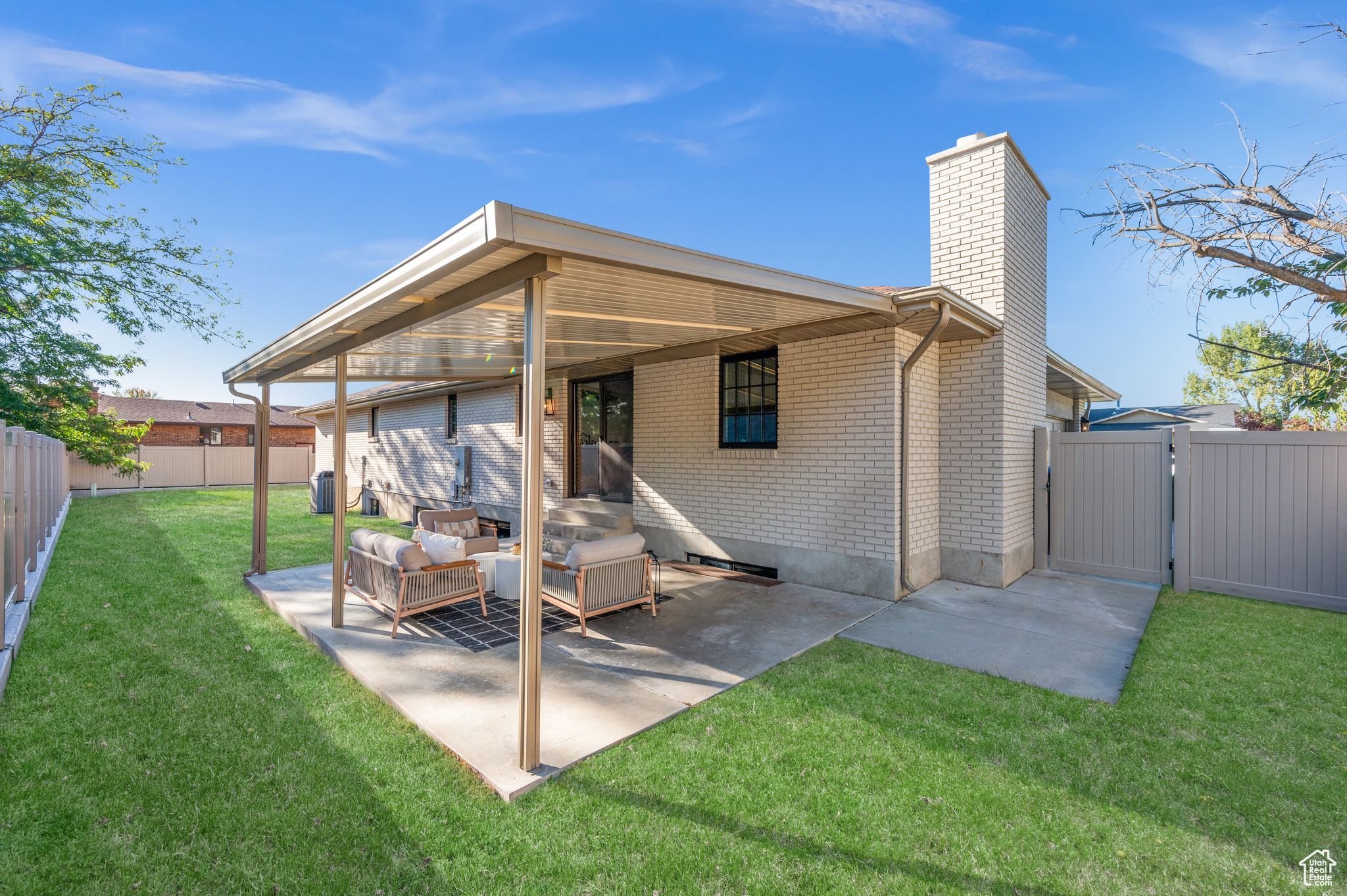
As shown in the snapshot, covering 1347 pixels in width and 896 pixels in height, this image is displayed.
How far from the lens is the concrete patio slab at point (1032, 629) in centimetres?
445

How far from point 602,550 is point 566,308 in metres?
2.30

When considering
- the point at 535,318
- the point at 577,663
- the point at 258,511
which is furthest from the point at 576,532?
the point at 535,318

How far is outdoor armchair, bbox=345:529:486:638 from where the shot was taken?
5.28 m

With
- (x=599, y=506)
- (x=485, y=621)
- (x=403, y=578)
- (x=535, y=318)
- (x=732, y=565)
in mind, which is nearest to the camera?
(x=535, y=318)

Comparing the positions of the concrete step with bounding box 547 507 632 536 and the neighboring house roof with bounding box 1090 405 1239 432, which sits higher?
the neighboring house roof with bounding box 1090 405 1239 432

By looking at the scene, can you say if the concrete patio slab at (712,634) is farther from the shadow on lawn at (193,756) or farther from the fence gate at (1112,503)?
the fence gate at (1112,503)

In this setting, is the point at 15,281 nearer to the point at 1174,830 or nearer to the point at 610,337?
the point at 610,337

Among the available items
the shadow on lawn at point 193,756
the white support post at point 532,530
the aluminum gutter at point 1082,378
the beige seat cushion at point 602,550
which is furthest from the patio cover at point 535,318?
the aluminum gutter at point 1082,378

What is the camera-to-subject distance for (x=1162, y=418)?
58.4 ft

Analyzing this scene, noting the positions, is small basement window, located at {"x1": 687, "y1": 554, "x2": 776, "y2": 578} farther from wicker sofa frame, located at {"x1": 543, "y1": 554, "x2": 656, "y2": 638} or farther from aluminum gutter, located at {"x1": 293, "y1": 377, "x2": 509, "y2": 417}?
aluminum gutter, located at {"x1": 293, "y1": 377, "x2": 509, "y2": 417}

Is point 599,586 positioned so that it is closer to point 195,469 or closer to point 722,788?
point 722,788

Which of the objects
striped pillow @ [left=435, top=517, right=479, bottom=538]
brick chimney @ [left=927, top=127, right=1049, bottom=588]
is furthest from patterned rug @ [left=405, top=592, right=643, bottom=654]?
brick chimney @ [left=927, top=127, right=1049, bottom=588]

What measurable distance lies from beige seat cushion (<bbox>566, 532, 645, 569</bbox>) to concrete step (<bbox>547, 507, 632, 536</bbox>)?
124 inches

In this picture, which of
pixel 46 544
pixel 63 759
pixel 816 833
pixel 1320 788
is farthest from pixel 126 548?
pixel 1320 788
